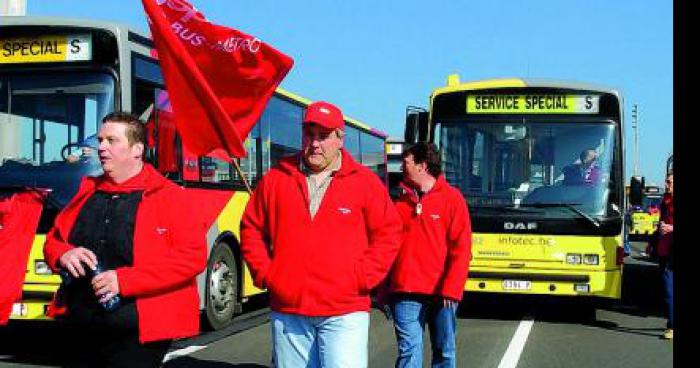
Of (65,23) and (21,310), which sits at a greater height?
(65,23)

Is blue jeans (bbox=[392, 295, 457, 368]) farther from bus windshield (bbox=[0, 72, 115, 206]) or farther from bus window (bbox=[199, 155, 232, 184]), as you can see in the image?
bus window (bbox=[199, 155, 232, 184])

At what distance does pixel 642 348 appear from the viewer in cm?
907

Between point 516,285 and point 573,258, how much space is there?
77cm

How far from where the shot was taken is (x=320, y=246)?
3885 millimetres

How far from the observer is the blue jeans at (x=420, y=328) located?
5285mm

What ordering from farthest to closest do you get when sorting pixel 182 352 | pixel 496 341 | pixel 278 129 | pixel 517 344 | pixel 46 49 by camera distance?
pixel 278 129, pixel 496 341, pixel 517 344, pixel 182 352, pixel 46 49

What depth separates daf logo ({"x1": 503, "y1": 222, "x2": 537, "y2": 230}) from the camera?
10867mm

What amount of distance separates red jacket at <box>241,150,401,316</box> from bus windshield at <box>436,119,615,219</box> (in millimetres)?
7140

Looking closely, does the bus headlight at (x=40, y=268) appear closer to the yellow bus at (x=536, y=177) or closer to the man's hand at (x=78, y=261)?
the man's hand at (x=78, y=261)

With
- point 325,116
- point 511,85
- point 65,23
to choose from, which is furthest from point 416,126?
point 325,116

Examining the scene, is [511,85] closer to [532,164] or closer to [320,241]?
[532,164]

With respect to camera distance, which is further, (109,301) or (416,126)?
(416,126)

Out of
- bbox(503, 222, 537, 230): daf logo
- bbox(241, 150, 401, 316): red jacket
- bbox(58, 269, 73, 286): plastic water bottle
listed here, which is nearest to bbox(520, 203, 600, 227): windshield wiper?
bbox(503, 222, 537, 230): daf logo

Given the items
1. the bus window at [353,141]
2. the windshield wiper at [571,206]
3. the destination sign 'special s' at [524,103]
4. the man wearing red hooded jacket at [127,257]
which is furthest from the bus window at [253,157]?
the man wearing red hooded jacket at [127,257]
